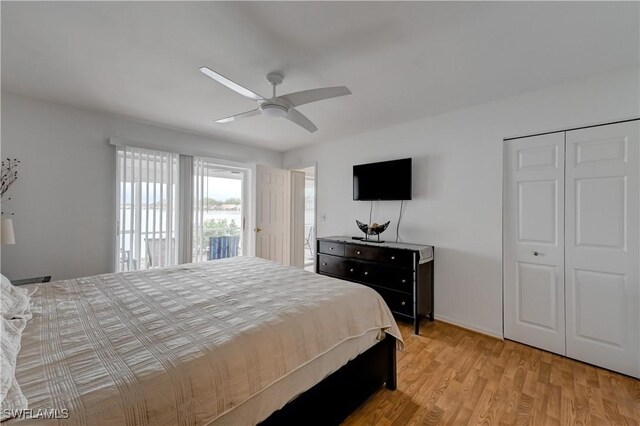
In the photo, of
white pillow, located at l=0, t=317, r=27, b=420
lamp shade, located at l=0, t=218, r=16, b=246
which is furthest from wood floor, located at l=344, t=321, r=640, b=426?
lamp shade, located at l=0, t=218, r=16, b=246

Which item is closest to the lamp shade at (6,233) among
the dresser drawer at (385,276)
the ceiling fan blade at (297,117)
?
the ceiling fan blade at (297,117)

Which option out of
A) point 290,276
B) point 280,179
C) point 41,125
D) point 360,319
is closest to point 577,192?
point 360,319

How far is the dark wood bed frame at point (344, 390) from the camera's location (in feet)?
4.34

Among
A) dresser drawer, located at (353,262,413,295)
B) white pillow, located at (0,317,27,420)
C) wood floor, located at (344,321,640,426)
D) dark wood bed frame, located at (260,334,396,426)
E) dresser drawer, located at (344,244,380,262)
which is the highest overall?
dresser drawer, located at (344,244,380,262)

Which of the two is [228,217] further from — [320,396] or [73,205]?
[320,396]

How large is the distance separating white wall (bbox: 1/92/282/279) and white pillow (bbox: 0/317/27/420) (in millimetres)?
2031

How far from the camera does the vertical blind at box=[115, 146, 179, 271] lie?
3219mm

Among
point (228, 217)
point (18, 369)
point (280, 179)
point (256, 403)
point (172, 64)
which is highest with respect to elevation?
point (172, 64)

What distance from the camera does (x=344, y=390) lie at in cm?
158

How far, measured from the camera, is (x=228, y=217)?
4977 mm

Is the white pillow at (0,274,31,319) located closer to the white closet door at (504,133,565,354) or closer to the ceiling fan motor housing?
the ceiling fan motor housing

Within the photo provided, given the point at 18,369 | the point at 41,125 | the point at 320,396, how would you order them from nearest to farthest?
the point at 18,369, the point at 320,396, the point at 41,125

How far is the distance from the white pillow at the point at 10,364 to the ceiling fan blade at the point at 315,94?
1.92m

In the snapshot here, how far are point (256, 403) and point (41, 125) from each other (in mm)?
3575
